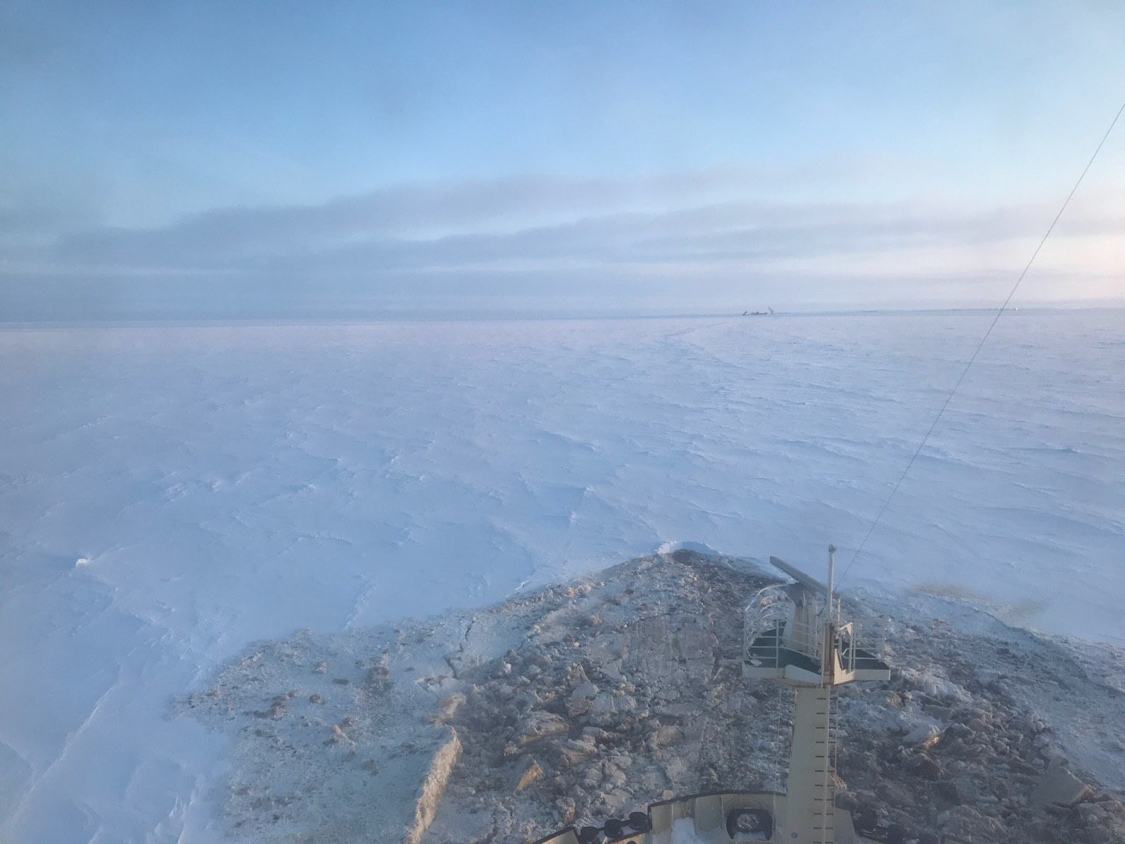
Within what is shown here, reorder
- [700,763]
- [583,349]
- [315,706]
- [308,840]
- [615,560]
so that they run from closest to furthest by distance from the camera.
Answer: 1. [308,840]
2. [700,763]
3. [315,706]
4. [615,560]
5. [583,349]

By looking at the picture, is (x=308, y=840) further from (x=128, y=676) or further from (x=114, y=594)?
(x=114, y=594)

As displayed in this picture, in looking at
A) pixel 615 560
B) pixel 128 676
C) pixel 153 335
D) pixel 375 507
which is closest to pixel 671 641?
pixel 615 560

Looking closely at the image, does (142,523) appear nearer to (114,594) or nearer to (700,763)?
(114,594)

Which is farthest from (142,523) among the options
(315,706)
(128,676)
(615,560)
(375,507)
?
(615,560)

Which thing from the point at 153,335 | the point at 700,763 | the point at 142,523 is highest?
the point at 700,763

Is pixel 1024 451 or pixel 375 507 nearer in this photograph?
pixel 375 507

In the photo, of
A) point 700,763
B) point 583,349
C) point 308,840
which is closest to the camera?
point 308,840

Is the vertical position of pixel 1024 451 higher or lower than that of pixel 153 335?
higher
